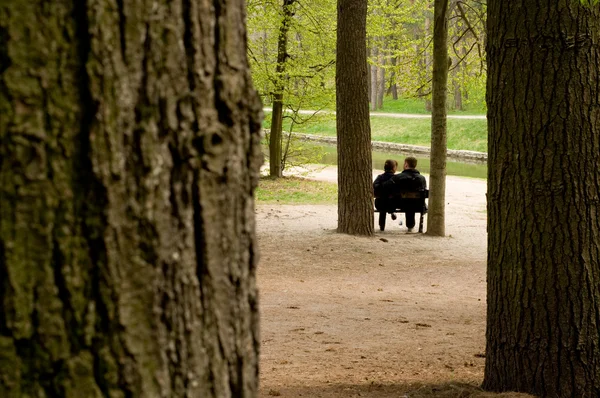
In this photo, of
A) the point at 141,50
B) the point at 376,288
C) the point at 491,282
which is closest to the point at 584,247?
the point at 491,282

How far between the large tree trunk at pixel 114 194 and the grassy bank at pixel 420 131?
114 feet

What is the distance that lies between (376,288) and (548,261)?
597 centimetres

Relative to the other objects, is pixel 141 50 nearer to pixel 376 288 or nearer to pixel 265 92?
pixel 376 288

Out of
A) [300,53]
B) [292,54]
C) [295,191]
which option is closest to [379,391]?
[295,191]

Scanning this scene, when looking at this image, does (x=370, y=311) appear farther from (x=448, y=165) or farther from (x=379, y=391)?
(x=448, y=165)

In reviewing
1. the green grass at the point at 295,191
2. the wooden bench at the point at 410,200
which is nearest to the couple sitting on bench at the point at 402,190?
the wooden bench at the point at 410,200

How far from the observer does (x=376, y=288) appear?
10461 millimetres

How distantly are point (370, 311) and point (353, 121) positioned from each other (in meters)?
5.53

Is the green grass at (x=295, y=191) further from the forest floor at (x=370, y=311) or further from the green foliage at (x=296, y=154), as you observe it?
the forest floor at (x=370, y=311)

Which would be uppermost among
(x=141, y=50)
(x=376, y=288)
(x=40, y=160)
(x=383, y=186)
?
(x=141, y=50)

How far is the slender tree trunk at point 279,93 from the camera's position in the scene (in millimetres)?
21844

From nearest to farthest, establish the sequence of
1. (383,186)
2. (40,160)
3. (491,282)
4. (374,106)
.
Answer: (40,160) < (491,282) < (383,186) < (374,106)

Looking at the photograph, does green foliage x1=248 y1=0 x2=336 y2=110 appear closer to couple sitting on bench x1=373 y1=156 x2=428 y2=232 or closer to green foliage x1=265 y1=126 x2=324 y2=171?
green foliage x1=265 y1=126 x2=324 y2=171

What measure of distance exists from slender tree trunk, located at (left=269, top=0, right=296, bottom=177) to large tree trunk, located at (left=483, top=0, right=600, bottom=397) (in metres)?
17.3
